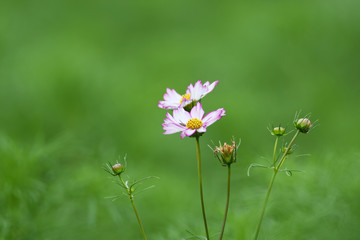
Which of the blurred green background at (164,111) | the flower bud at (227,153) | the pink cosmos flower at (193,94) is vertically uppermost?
the blurred green background at (164,111)

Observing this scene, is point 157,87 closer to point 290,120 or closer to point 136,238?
point 290,120

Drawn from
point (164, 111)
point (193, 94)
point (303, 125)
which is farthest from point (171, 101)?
point (164, 111)

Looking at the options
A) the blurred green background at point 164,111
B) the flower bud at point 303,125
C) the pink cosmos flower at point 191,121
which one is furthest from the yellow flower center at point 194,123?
the blurred green background at point 164,111

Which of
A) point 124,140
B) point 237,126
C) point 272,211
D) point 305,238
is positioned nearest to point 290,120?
point 237,126

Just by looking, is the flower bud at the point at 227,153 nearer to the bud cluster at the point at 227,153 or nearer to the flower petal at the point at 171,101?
the bud cluster at the point at 227,153

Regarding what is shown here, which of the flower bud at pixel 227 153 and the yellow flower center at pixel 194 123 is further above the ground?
the yellow flower center at pixel 194 123

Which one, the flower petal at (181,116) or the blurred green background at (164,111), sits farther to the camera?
the blurred green background at (164,111)
